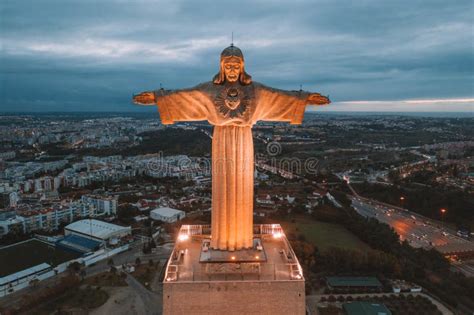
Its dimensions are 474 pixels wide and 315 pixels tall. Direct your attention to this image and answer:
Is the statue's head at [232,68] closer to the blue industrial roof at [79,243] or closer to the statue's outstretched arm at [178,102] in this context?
the statue's outstretched arm at [178,102]

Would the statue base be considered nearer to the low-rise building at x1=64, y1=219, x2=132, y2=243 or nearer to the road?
the road

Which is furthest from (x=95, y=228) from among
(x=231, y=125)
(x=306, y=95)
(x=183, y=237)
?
(x=306, y=95)

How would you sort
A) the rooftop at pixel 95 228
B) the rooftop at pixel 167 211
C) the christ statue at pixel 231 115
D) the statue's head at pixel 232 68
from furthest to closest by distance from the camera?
1. the rooftop at pixel 167 211
2. the rooftop at pixel 95 228
3. the christ statue at pixel 231 115
4. the statue's head at pixel 232 68

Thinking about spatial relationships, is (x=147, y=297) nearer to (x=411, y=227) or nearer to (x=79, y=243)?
(x=79, y=243)

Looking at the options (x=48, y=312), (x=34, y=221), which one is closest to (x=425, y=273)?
(x=48, y=312)

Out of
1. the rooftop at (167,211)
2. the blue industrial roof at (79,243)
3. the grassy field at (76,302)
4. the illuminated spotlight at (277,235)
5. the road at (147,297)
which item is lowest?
the road at (147,297)

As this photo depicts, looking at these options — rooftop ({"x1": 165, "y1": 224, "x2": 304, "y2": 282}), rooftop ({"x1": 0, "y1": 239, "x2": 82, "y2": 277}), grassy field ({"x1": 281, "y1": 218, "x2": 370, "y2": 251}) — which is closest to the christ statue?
rooftop ({"x1": 165, "y1": 224, "x2": 304, "y2": 282})

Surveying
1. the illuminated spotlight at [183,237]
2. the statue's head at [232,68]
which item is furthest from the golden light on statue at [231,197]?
the illuminated spotlight at [183,237]
